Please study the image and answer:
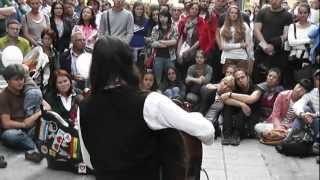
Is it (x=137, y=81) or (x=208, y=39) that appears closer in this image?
(x=137, y=81)

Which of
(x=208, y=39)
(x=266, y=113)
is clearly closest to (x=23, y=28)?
(x=208, y=39)

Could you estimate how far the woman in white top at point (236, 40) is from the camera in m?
7.67

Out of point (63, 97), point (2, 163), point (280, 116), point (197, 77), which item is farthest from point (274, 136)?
point (2, 163)

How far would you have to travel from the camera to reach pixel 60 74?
6406 millimetres

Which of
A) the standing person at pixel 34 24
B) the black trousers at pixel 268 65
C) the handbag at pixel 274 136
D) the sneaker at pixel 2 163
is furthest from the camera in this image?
the standing person at pixel 34 24

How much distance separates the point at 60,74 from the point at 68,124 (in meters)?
0.92

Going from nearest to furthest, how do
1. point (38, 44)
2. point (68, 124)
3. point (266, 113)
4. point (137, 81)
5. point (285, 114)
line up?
point (137, 81), point (68, 124), point (285, 114), point (266, 113), point (38, 44)

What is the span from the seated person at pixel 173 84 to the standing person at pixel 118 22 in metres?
0.84

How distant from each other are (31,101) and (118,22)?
247cm

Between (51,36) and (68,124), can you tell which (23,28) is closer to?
(51,36)

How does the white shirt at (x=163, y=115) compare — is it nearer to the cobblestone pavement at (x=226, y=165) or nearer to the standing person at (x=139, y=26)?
the cobblestone pavement at (x=226, y=165)

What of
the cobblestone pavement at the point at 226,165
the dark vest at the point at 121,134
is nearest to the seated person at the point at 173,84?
the cobblestone pavement at the point at 226,165

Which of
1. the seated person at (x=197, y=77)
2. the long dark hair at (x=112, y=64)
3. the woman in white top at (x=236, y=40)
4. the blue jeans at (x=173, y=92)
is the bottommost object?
the blue jeans at (x=173, y=92)

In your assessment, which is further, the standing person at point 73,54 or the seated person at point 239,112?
the standing person at point 73,54
